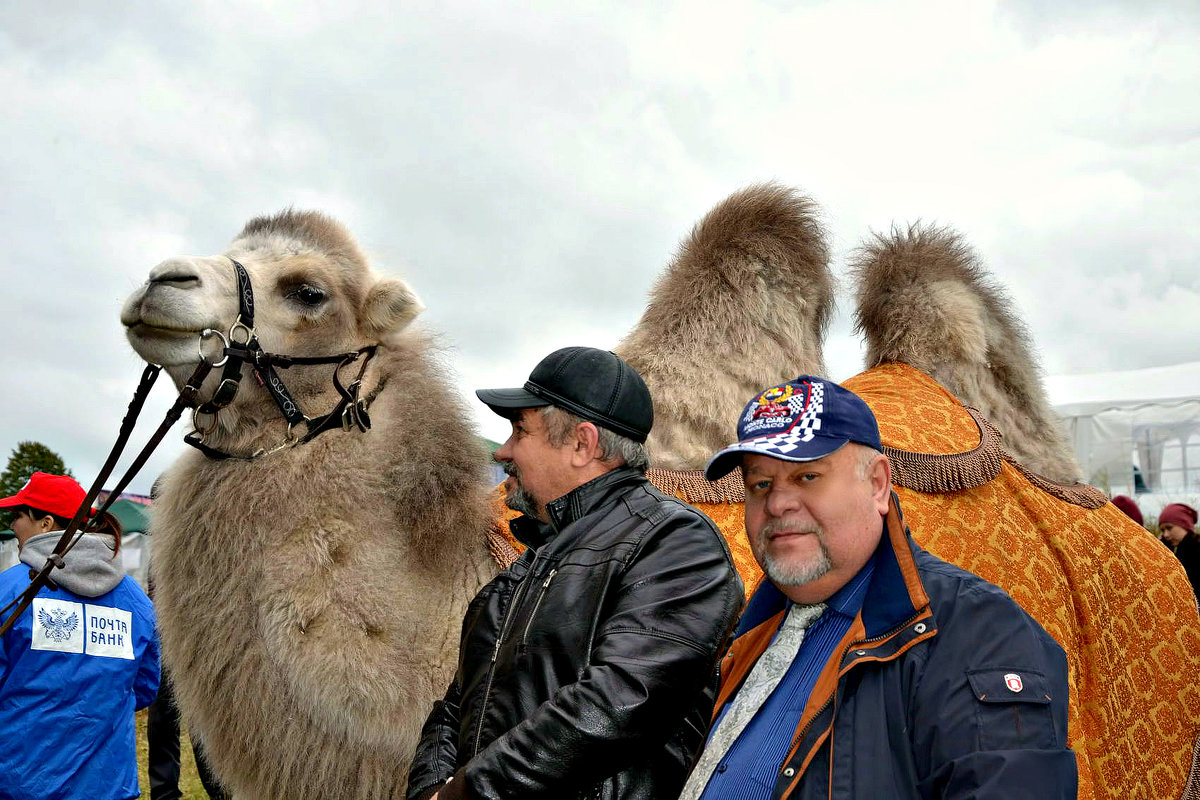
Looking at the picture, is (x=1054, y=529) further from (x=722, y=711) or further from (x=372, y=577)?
(x=372, y=577)

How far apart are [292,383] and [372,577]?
75 centimetres

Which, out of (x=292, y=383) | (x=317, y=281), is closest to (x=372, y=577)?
(x=292, y=383)

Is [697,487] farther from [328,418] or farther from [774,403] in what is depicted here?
[774,403]

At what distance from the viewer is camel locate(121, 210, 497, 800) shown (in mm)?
2791

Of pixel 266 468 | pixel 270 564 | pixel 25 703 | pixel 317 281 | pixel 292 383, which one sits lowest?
pixel 25 703

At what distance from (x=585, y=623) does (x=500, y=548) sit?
1369 mm

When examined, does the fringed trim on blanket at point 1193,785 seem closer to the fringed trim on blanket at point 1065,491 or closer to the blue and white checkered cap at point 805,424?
the fringed trim on blanket at point 1065,491

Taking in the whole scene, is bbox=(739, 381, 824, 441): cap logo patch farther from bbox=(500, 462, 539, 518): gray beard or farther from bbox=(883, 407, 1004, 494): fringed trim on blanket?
bbox=(883, 407, 1004, 494): fringed trim on blanket

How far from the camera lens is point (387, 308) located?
11.5ft

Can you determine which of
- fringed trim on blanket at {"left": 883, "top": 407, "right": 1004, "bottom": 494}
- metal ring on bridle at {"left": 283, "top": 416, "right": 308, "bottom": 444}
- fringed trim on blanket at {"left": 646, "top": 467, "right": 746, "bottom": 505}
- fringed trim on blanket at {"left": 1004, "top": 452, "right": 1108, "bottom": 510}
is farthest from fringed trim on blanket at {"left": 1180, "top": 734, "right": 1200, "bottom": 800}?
metal ring on bridle at {"left": 283, "top": 416, "right": 308, "bottom": 444}

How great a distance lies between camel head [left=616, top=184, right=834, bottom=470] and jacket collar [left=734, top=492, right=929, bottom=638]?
1670 mm

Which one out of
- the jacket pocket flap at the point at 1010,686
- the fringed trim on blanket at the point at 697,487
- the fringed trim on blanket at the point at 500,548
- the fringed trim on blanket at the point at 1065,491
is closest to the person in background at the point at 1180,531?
the fringed trim on blanket at the point at 1065,491

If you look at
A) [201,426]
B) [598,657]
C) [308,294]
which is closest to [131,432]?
[201,426]

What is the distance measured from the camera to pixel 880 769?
1.54 meters
